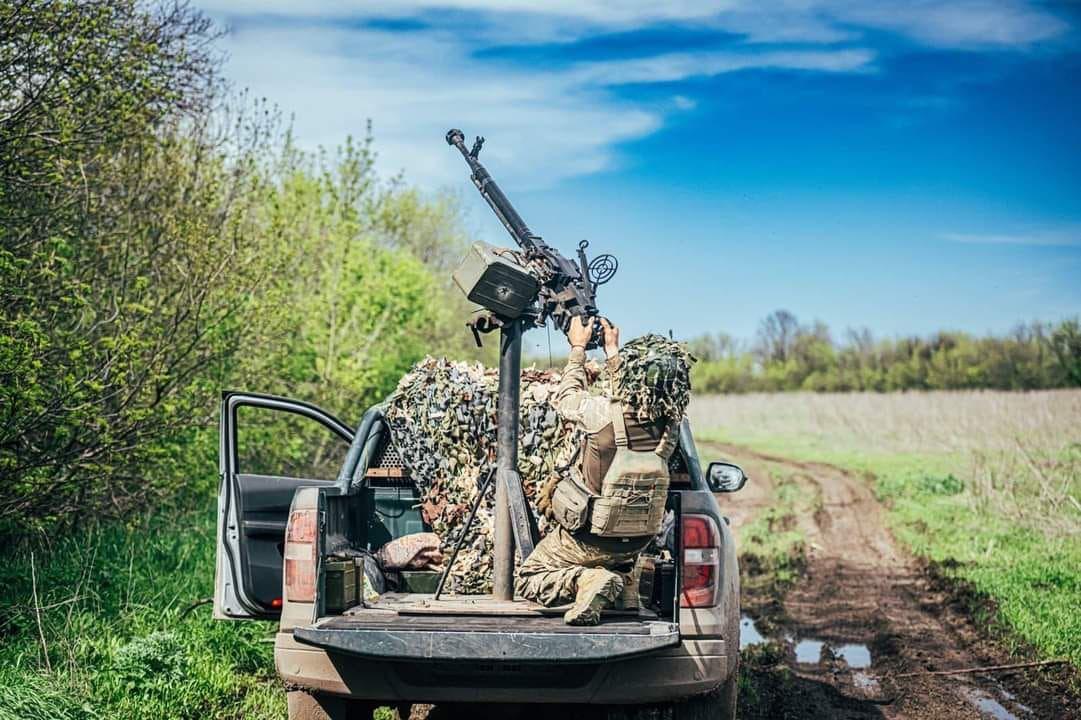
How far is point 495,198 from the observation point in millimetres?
7539

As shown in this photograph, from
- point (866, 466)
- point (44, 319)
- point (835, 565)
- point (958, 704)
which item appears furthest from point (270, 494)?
point (866, 466)

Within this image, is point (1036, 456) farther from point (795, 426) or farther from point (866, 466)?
point (795, 426)

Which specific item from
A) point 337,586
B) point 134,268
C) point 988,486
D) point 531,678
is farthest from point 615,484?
point 988,486

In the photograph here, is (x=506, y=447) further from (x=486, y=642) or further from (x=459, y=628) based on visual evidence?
(x=486, y=642)

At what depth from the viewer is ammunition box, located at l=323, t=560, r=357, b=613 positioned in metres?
5.07

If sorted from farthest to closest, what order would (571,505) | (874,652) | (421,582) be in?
(874,652) < (421,582) < (571,505)

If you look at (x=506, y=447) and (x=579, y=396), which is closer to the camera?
(x=579, y=396)

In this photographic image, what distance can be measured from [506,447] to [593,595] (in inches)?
37.9

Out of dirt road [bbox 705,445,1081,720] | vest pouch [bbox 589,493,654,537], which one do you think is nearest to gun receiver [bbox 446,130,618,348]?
vest pouch [bbox 589,493,654,537]

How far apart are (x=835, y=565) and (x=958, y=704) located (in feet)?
19.5

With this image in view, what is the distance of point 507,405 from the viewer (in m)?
5.49

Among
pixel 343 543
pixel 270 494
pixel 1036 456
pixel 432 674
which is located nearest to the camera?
pixel 432 674

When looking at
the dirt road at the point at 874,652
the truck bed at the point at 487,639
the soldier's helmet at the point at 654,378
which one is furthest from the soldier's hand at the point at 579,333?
the dirt road at the point at 874,652

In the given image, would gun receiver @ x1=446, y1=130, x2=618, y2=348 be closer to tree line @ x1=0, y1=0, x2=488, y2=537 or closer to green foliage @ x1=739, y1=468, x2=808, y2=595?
tree line @ x1=0, y1=0, x2=488, y2=537
